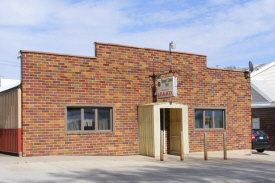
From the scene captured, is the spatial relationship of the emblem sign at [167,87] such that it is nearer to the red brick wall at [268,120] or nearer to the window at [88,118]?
the window at [88,118]

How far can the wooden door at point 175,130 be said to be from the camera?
17250mm

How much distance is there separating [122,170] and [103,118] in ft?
15.0

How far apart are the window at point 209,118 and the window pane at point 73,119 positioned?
231 inches

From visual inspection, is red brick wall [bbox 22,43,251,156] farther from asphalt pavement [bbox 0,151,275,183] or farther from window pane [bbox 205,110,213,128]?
asphalt pavement [bbox 0,151,275,183]

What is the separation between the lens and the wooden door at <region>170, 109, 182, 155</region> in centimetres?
1725

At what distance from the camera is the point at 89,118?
51.7ft

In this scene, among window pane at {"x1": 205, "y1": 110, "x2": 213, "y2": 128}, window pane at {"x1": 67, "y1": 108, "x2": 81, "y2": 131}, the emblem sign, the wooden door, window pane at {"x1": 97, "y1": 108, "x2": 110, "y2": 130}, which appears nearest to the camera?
window pane at {"x1": 67, "y1": 108, "x2": 81, "y2": 131}

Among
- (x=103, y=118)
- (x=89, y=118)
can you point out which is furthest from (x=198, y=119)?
(x=89, y=118)

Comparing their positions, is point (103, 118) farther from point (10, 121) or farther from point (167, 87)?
point (10, 121)

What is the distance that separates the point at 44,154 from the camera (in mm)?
14656

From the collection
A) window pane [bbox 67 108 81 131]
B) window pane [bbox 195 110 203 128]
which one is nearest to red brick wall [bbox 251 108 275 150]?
window pane [bbox 195 110 203 128]

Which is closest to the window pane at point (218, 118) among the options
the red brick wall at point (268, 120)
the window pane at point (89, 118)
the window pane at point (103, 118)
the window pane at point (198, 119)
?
the window pane at point (198, 119)

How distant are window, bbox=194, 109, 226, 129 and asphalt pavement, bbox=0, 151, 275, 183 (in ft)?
12.3

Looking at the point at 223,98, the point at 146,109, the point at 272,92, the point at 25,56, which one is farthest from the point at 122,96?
the point at 272,92
